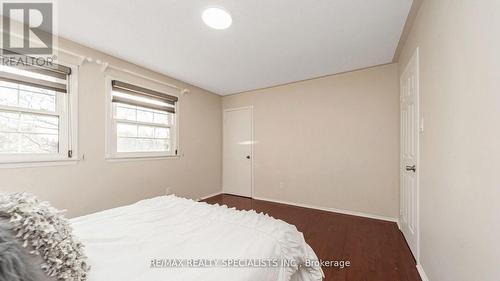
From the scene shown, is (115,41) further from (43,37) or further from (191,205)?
(191,205)

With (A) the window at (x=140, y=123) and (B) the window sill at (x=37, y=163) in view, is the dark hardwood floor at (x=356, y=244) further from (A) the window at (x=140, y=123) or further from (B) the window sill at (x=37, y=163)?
(B) the window sill at (x=37, y=163)

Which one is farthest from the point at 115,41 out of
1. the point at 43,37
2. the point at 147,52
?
the point at 43,37

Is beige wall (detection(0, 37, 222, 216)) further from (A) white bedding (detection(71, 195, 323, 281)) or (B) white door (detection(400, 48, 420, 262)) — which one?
(B) white door (detection(400, 48, 420, 262))

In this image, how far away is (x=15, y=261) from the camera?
54 cm

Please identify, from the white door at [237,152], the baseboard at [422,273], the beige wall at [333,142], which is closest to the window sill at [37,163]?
the white door at [237,152]

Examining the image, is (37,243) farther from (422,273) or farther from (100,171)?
(422,273)

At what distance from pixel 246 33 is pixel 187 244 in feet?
6.70

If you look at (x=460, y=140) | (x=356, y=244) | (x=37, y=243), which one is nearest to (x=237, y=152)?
(x=356, y=244)

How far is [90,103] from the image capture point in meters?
2.41

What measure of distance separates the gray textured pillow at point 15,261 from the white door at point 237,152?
143 inches

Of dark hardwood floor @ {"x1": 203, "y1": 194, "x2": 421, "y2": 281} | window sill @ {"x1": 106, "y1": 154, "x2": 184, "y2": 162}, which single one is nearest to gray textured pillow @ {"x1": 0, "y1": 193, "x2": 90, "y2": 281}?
dark hardwood floor @ {"x1": 203, "y1": 194, "x2": 421, "y2": 281}

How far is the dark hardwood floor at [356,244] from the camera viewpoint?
1672 mm

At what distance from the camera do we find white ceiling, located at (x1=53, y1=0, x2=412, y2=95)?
171cm

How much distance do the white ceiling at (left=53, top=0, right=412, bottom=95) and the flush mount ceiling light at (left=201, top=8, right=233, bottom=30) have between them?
53 mm
